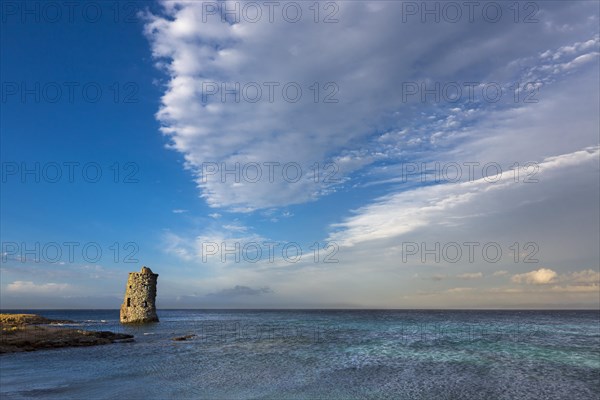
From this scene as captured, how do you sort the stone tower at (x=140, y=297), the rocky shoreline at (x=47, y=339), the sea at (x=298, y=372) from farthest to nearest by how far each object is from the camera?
the stone tower at (x=140, y=297)
the rocky shoreline at (x=47, y=339)
the sea at (x=298, y=372)

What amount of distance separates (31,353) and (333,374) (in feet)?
100.0

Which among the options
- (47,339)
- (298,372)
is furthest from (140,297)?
(298,372)

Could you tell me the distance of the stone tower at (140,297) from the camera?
244 ft

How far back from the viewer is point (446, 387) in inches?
998

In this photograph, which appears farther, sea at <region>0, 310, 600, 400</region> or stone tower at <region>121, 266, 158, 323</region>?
stone tower at <region>121, 266, 158, 323</region>

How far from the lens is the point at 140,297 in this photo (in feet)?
247

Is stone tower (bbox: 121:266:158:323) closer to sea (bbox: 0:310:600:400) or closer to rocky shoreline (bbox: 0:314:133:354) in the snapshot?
rocky shoreline (bbox: 0:314:133:354)

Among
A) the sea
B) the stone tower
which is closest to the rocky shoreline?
the sea

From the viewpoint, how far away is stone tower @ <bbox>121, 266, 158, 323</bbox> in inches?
2926

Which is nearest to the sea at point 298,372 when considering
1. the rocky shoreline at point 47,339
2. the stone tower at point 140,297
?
the rocky shoreline at point 47,339

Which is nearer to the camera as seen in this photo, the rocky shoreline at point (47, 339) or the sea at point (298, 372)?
the sea at point (298, 372)

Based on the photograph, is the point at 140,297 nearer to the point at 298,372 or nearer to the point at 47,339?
the point at 47,339

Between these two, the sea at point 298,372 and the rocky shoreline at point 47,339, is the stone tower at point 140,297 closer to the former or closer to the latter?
the rocky shoreline at point 47,339

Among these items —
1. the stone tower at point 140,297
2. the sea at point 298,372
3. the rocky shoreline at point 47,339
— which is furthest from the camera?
the stone tower at point 140,297
